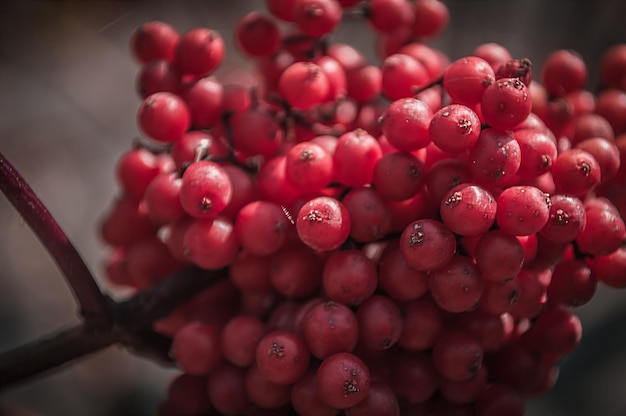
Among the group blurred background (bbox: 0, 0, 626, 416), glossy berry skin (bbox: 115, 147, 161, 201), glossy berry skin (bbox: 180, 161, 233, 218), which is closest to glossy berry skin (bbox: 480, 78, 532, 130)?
glossy berry skin (bbox: 180, 161, 233, 218)

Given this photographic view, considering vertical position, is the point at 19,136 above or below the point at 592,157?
below

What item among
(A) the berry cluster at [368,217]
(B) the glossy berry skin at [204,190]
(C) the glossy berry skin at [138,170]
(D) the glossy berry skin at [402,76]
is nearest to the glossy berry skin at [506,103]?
(A) the berry cluster at [368,217]

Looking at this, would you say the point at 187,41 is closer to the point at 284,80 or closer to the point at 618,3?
the point at 284,80

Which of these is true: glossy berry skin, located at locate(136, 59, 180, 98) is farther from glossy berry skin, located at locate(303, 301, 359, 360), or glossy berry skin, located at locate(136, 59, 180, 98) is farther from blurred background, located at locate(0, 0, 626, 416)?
blurred background, located at locate(0, 0, 626, 416)

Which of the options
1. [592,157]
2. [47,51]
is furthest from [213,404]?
[47,51]

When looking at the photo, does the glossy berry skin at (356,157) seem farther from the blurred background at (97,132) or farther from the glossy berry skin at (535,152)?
the blurred background at (97,132)

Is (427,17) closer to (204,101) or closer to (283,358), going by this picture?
(204,101)
